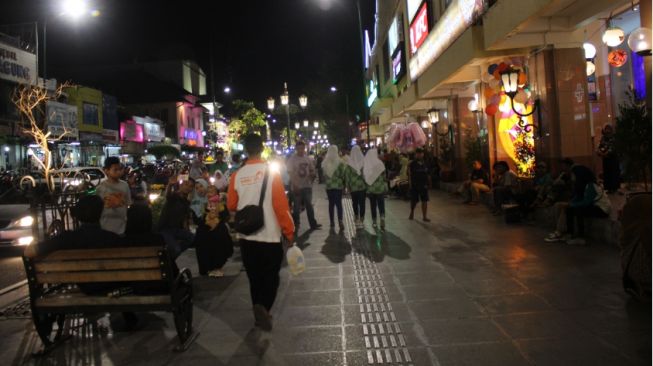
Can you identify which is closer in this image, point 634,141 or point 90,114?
point 634,141

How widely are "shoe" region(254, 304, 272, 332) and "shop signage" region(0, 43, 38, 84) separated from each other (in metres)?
20.8

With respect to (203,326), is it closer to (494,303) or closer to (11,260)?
(494,303)

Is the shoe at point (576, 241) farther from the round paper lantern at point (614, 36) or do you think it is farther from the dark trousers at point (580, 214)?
the round paper lantern at point (614, 36)

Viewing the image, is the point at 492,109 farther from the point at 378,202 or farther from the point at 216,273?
the point at 216,273

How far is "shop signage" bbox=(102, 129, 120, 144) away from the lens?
3135 centimetres

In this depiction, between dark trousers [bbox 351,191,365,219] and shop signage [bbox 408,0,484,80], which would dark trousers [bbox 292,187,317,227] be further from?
shop signage [bbox 408,0,484,80]

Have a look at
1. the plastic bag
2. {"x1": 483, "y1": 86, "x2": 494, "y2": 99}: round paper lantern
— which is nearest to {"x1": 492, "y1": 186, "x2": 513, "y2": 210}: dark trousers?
{"x1": 483, "y1": 86, "x2": 494, "y2": 99}: round paper lantern

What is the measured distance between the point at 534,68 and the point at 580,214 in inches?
186

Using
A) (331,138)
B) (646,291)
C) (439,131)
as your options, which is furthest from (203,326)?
(331,138)

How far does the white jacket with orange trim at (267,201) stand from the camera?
197 inches

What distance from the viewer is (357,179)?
11164 mm

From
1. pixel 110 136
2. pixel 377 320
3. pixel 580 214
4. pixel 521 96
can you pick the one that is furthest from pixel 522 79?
pixel 110 136

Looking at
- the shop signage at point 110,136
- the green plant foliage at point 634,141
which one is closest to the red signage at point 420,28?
the green plant foliage at point 634,141

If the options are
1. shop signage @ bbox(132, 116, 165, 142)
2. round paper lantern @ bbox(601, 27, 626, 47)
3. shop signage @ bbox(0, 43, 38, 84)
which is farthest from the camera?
shop signage @ bbox(132, 116, 165, 142)
